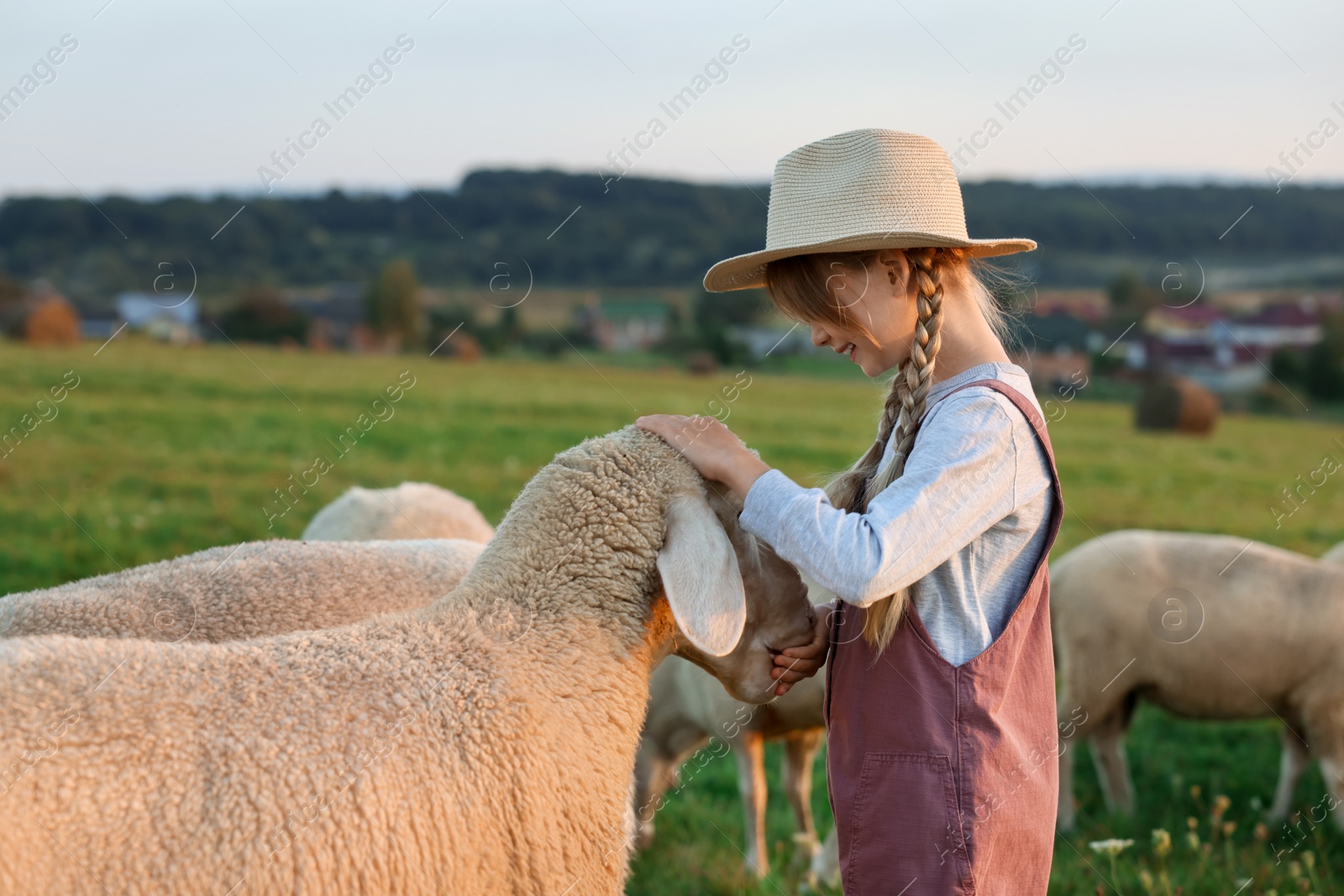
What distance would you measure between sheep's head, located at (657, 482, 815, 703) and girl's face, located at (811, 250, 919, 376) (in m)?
0.50

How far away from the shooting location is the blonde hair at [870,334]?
2.30m

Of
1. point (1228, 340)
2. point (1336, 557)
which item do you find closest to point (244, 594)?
point (1336, 557)

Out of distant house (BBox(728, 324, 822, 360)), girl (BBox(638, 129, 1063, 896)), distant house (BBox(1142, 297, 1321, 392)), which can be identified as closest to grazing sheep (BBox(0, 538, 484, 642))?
girl (BBox(638, 129, 1063, 896))

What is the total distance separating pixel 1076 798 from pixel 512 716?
4.63m

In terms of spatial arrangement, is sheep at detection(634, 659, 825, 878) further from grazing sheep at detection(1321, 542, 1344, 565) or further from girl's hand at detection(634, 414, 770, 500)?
grazing sheep at detection(1321, 542, 1344, 565)

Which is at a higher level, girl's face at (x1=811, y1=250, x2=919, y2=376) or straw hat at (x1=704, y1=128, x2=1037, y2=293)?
straw hat at (x1=704, y1=128, x2=1037, y2=293)

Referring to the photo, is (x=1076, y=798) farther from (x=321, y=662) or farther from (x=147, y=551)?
(x=147, y=551)

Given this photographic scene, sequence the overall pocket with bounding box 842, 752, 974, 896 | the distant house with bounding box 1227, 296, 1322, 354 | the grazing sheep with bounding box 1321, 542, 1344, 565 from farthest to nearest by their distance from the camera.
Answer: the distant house with bounding box 1227, 296, 1322, 354 → the grazing sheep with bounding box 1321, 542, 1344, 565 → the overall pocket with bounding box 842, 752, 974, 896

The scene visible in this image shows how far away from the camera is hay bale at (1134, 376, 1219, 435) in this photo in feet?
75.4

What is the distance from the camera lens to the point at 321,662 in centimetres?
224

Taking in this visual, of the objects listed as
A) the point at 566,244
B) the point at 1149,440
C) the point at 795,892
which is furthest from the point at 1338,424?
the point at 566,244

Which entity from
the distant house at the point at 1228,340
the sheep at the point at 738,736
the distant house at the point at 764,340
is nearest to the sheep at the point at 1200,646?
the sheep at the point at 738,736

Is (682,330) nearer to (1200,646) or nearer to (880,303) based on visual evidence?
(1200,646)

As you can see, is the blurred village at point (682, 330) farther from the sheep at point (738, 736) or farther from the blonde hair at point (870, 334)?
the blonde hair at point (870, 334)
